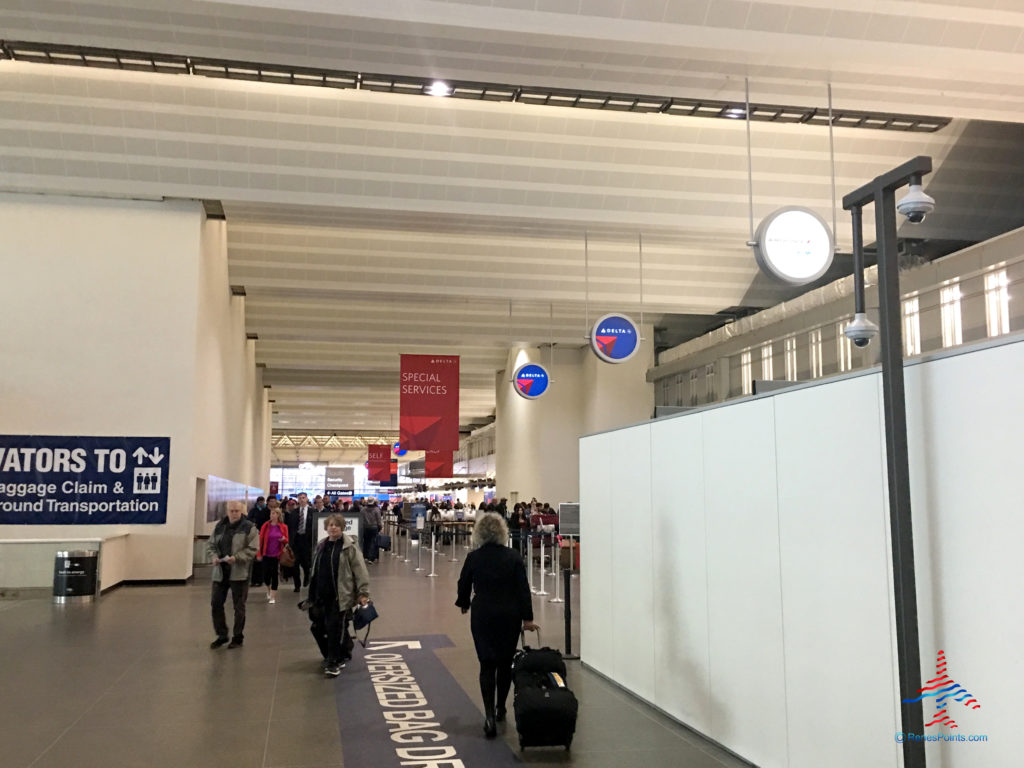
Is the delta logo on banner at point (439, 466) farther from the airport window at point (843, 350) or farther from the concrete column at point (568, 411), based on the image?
the airport window at point (843, 350)

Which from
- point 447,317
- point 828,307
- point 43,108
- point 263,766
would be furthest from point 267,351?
point 263,766

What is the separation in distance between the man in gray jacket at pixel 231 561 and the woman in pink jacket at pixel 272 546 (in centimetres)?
392

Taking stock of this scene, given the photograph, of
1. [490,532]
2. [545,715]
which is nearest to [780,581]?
[545,715]

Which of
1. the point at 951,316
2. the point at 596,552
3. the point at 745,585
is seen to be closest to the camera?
the point at 745,585

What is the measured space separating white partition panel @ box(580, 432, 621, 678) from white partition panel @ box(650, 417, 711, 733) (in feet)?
3.55

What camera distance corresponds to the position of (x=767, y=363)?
19703 millimetres

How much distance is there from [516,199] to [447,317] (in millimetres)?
9905

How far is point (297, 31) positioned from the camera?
924cm

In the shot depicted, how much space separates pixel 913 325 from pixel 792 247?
18.3ft

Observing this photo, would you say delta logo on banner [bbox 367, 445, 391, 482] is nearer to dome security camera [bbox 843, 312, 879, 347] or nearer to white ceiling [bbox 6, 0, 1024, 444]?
white ceiling [bbox 6, 0, 1024, 444]

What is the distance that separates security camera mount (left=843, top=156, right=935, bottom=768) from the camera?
3.34 m

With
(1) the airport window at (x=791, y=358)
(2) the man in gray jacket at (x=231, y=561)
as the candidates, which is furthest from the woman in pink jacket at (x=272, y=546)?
(1) the airport window at (x=791, y=358)

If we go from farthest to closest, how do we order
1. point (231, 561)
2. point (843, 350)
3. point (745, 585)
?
point (843, 350) → point (231, 561) → point (745, 585)

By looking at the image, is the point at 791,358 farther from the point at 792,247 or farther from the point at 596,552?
the point at 596,552
